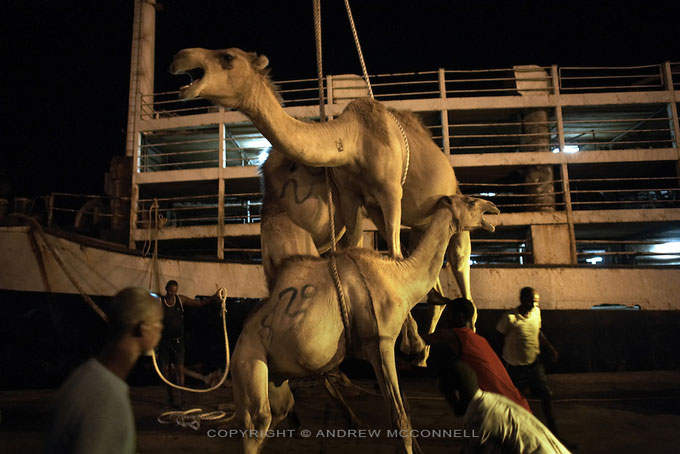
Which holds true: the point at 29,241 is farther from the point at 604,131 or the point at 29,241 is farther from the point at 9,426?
the point at 604,131

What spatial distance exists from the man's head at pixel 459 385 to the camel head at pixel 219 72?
2.44m

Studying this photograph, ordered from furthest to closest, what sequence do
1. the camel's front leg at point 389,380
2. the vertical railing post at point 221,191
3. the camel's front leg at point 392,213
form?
the vertical railing post at point 221,191
the camel's front leg at point 392,213
the camel's front leg at point 389,380

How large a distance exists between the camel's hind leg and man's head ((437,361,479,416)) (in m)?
1.41

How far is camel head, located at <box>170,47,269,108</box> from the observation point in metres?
3.26

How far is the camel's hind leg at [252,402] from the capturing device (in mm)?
3162

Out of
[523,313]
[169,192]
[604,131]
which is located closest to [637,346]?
[523,313]

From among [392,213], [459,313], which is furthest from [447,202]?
[459,313]

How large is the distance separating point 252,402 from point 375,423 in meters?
2.62

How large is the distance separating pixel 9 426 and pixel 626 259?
18922 millimetres

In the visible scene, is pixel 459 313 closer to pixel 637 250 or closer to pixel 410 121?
pixel 410 121

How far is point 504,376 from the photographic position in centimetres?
277

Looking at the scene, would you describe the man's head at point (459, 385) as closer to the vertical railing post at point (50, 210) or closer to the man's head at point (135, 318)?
the man's head at point (135, 318)

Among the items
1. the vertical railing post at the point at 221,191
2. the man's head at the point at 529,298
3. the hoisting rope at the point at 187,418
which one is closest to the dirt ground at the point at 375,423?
the hoisting rope at the point at 187,418

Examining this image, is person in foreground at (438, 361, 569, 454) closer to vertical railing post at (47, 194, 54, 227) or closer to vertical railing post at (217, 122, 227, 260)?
vertical railing post at (47, 194, 54, 227)
